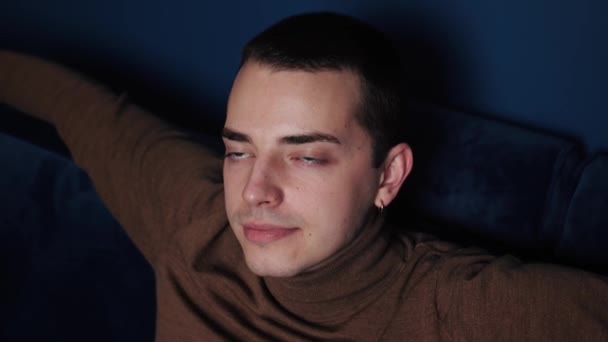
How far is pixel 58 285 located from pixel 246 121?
29.1 inches

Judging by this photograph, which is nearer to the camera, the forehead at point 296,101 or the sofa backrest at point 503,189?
the forehead at point 296,101

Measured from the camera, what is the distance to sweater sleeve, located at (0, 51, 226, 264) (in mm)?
1426

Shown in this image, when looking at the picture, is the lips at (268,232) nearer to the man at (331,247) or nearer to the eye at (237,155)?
the man at (331,247)

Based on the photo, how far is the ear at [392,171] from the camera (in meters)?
1.15

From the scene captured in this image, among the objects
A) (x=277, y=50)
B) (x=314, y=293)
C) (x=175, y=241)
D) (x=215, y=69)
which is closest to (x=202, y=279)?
(x=175, y=241)

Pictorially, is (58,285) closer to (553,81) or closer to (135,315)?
(135,315)

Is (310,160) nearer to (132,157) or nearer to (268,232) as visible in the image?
(268,232)

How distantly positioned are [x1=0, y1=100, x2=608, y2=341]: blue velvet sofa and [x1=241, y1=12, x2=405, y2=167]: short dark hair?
357 millimetres

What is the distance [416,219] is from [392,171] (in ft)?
1.21

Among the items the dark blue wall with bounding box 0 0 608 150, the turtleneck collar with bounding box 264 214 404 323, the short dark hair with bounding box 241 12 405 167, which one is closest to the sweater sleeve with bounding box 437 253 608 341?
the turtleneck collar with bounding box 264 214 404 323

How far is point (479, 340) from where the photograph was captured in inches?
38.7

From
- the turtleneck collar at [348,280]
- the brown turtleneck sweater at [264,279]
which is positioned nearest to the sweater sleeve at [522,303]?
the brown turtleneck sweater at [264,279]

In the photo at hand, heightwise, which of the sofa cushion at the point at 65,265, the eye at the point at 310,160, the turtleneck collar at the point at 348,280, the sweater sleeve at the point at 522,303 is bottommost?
the sofa cushion at the point at 65,265

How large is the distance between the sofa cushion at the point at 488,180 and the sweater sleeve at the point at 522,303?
1.34ft
